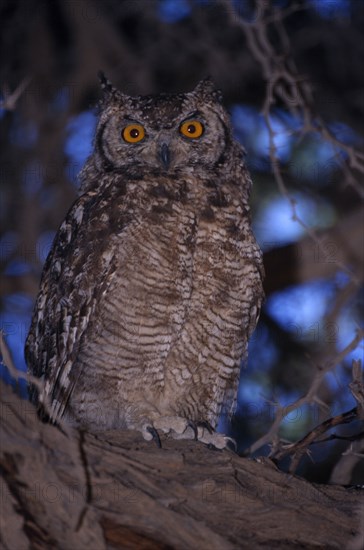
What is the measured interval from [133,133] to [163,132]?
0.15m

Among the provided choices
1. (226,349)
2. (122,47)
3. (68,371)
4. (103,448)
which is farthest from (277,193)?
(103,448)

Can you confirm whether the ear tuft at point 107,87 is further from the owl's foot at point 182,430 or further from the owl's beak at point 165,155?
the owl's foot at point 182,430

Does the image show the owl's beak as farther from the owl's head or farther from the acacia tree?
the acacia tree

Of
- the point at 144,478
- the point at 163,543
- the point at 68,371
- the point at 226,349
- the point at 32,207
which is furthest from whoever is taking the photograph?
the point at 32,207

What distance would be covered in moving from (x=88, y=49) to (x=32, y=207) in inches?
42.1

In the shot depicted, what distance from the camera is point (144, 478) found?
237 cm

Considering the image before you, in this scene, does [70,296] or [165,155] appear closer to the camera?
[70,296]

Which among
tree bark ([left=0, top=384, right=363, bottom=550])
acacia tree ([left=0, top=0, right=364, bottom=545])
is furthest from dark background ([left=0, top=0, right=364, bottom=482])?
tree bark ([left=0, top=384, right=363, bottom=550])

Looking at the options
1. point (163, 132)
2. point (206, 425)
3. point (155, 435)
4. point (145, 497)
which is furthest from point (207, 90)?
point (145, 497)

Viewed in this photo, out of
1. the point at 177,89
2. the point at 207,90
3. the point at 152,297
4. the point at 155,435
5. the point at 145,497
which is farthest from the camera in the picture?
the point at 177,89

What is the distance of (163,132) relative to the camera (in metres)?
3.50

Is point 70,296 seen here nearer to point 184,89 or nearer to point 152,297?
point 152,297

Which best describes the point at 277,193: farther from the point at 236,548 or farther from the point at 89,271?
the point at 236,548

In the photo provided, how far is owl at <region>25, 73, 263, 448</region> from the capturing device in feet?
10.0
